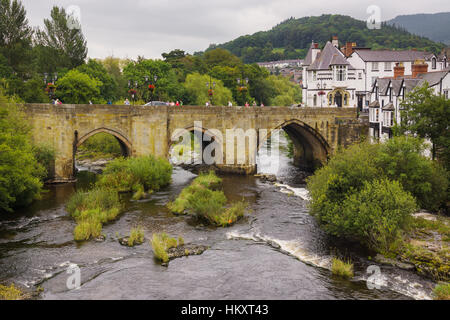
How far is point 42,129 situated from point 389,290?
109 ft

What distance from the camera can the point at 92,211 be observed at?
29.5 meters

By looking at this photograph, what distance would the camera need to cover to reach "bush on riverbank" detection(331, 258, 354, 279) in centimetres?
2169

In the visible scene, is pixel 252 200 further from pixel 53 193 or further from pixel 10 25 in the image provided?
pixel 10 25

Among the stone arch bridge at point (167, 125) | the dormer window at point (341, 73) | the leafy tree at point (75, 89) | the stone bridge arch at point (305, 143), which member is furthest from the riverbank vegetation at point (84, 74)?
the dormer window at point (341, 73)

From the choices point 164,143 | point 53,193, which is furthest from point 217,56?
point 53,193

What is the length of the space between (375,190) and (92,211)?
59.4 ft

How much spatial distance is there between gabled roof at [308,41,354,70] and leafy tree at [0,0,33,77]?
136ft

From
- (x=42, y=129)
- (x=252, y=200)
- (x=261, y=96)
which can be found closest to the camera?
(x=252, y=200)

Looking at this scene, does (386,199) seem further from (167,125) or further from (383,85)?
(383,85)

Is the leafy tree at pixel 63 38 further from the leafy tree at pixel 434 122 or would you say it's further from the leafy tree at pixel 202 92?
the leafy tree at pixel 434 122

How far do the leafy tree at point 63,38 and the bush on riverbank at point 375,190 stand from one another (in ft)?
187

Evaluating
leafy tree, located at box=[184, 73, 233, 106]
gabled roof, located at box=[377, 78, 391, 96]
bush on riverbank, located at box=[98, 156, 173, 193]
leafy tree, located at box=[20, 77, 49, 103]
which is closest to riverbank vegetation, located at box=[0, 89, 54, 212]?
bush on riverbank, located at box=[98, 156, 173, 193]

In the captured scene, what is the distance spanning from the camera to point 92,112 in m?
42.1

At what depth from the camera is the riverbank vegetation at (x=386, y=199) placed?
23250mm
